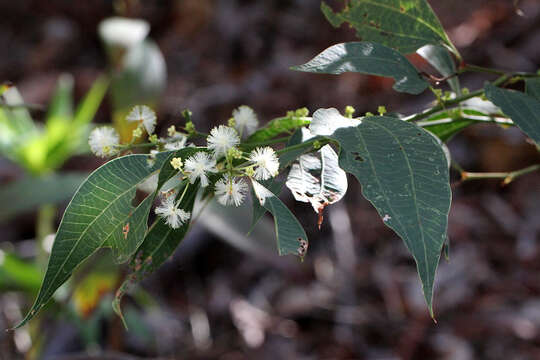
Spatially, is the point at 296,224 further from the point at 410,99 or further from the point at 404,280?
the point at 410,99

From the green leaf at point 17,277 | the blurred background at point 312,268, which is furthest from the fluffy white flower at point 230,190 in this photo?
the green leaf at point 17,277

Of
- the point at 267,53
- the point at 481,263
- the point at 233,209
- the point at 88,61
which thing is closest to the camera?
the point at 233,209

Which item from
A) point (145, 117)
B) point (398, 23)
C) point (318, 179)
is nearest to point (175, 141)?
point (145, 117)

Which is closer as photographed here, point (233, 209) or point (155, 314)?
point (233, 209)

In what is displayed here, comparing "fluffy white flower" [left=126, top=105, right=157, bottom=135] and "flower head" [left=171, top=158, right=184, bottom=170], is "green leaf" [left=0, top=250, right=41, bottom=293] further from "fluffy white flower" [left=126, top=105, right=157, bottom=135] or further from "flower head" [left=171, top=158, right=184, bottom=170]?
"flower head" [left=171, top=158, right=184, bottom=170]

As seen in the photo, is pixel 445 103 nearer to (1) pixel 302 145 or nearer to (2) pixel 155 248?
(1) pixel 302 145

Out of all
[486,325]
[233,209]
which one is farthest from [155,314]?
[486,325]
